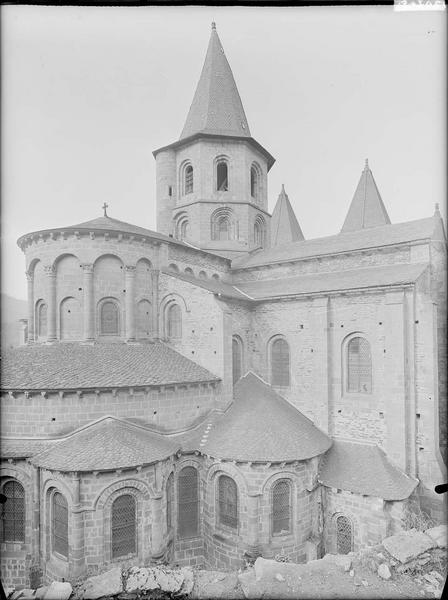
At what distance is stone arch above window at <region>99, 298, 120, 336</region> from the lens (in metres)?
15.3

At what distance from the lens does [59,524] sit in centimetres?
1065

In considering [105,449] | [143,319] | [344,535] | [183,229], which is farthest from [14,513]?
[183,229]

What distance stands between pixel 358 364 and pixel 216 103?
63.5 ft

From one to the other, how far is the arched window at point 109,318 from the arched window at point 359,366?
9868 mm

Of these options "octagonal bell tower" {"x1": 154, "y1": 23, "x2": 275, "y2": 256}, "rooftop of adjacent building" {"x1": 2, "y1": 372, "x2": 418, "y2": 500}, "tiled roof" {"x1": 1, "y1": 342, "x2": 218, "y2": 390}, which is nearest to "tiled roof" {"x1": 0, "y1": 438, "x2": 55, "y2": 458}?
"rooftop of adjacent building" {"x1": 2, "y1": 372, "x2": 418, "y2": 500}

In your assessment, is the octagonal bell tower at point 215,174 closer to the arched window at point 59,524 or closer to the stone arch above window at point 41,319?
the stone arch above window at point 41,319

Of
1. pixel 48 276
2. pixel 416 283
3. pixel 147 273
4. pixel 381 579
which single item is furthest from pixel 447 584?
pixel 48 276

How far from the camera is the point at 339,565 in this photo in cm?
722

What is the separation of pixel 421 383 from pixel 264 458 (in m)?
6.40

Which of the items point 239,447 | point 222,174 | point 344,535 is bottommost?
point 344,535

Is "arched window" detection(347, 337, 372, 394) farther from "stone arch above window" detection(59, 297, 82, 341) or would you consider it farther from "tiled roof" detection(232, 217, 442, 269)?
"stone arch above window" detection(59, 297, 82, 341)

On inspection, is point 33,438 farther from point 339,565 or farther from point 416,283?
point 416,283

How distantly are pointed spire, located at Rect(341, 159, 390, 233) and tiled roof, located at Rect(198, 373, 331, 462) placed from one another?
57.7 ft

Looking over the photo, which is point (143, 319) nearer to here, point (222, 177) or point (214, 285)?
point (214, 285)
